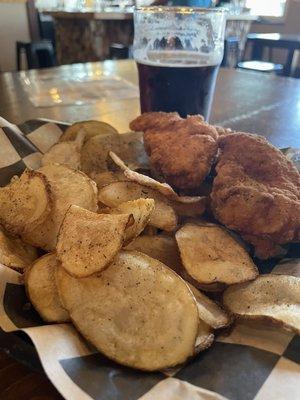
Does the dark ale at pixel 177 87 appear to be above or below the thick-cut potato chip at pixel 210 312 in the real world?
above

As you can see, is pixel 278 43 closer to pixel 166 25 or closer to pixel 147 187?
pixel 166 25

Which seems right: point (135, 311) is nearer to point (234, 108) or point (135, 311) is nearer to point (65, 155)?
point (65, 155)

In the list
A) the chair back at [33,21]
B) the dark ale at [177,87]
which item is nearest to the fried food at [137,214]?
the dark ale at [177,87]

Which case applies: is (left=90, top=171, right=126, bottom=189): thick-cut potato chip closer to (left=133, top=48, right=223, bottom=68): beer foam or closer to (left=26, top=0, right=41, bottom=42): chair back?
(left=133, top=48, right=223, bottom=68): beer foam

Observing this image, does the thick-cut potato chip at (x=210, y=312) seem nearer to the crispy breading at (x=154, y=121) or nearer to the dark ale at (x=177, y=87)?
the crispy breading at (x=154, y=121)

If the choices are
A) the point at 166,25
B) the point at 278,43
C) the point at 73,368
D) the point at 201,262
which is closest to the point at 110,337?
the point at 73,368
